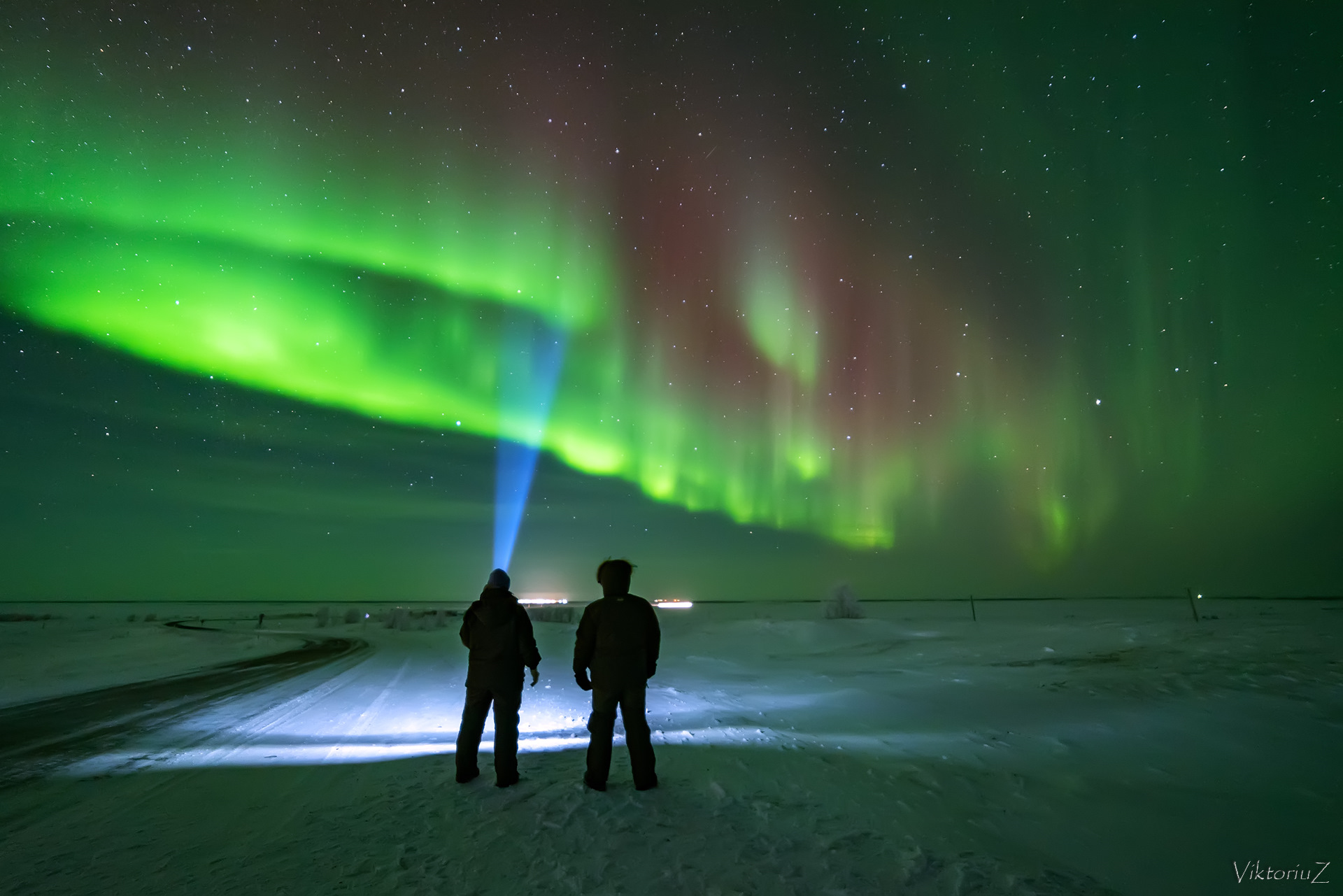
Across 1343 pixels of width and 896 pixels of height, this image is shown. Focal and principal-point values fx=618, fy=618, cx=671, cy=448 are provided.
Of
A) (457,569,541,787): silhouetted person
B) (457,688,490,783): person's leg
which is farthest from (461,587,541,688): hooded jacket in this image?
(457,688,490,783): person's leg

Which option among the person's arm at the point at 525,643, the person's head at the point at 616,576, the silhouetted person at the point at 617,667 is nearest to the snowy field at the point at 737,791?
the silhouetted person at the point at 617,667

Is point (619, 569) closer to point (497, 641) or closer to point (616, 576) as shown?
point (616, 576)

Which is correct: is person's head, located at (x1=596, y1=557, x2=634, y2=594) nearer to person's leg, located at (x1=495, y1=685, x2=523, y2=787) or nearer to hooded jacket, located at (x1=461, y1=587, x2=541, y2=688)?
hooded jacket, located at (x1=461, y1=587, x2=541, y2=688)

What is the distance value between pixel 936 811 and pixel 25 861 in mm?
6549

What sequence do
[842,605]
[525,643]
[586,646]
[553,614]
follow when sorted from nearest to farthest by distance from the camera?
[586,646]
[525,643]
[842,605]
[553,614]

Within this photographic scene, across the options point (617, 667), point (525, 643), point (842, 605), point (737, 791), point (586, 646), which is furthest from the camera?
point (842, 605)

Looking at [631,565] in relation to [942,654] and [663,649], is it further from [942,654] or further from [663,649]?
[663,649]

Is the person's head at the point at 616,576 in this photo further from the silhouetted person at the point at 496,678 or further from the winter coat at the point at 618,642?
the silhouetted person at the point at 496,678

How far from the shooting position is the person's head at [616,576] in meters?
5.76

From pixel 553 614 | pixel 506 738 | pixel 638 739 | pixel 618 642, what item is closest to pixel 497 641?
pixel 506 738

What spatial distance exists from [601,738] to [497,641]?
131cm

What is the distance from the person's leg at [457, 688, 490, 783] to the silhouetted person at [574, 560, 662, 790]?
0.99m

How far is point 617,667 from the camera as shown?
5.51 meters

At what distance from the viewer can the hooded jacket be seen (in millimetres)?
5781
